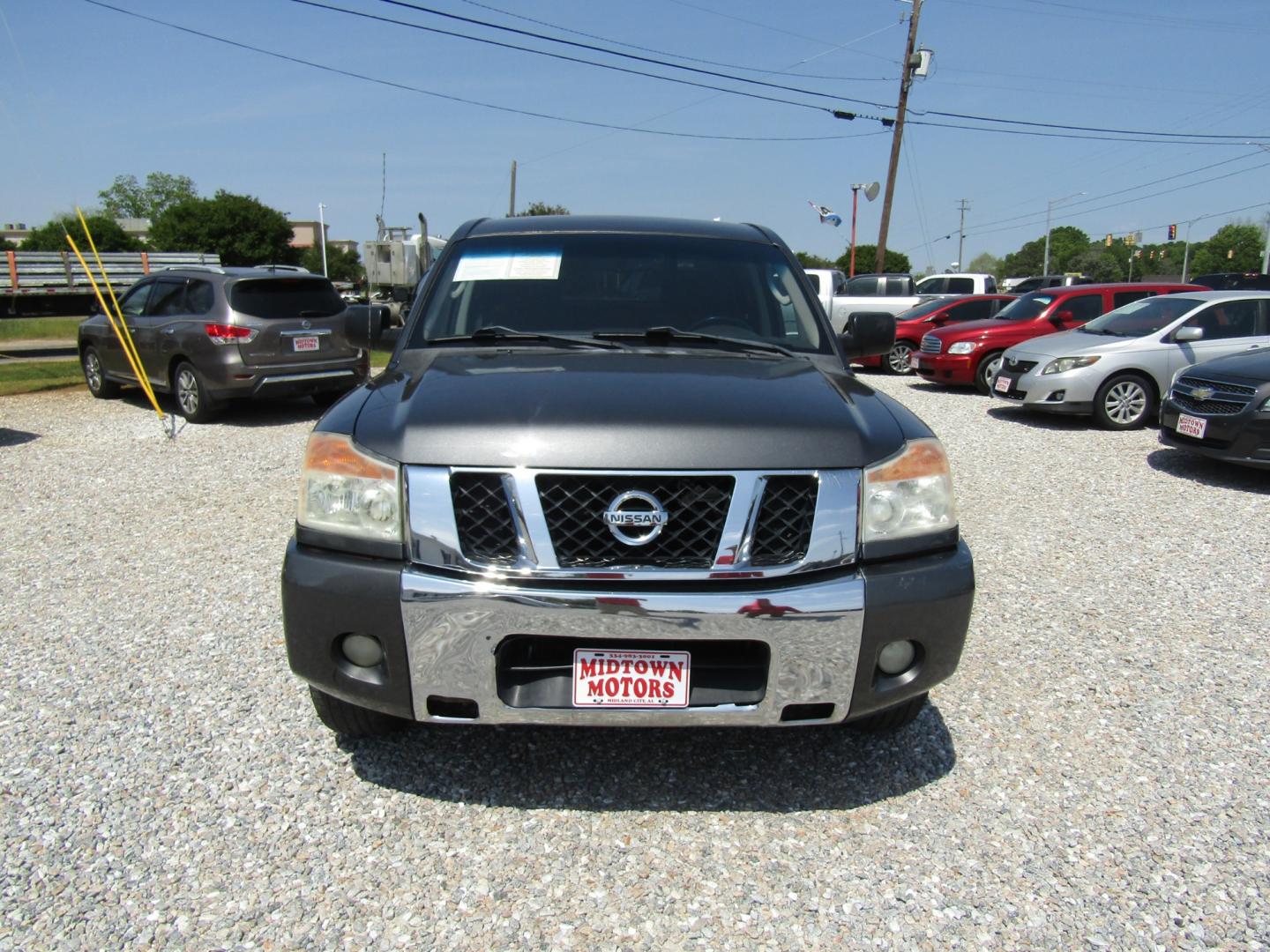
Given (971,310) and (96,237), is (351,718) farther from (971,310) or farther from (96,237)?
(96,237)

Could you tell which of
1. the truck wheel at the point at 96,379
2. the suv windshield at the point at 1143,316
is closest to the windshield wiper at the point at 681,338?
the suv windshield at the point at 1143,316

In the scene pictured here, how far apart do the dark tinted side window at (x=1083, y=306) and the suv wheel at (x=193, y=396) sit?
38.5ft

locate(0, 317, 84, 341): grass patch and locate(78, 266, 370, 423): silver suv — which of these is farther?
locate(0, 317, 84, 341): grass patch

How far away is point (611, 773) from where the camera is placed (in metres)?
2.92

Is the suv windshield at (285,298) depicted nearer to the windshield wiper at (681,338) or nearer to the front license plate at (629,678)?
the windshield wiper at (681,338)

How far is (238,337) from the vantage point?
966 cm

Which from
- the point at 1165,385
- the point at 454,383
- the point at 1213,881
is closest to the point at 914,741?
the point at 1213,881

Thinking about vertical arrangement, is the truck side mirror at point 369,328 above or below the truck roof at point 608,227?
below

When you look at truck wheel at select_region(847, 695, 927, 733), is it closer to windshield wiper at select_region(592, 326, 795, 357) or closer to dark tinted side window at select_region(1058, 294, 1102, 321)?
windshield wiper at select_region(592, 326, 795, 357)

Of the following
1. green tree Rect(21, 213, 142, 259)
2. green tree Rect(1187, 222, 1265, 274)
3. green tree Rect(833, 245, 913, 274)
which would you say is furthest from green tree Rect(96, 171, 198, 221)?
green tree Rect(1187, 222, 1265, 274)

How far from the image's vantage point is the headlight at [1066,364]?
409 inches

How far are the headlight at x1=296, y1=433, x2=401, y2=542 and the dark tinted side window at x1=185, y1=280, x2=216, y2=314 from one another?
8277 mm

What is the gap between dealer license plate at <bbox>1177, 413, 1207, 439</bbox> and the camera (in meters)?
7.68

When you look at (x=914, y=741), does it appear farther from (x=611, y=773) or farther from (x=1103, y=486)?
(x=1103, y=486)
